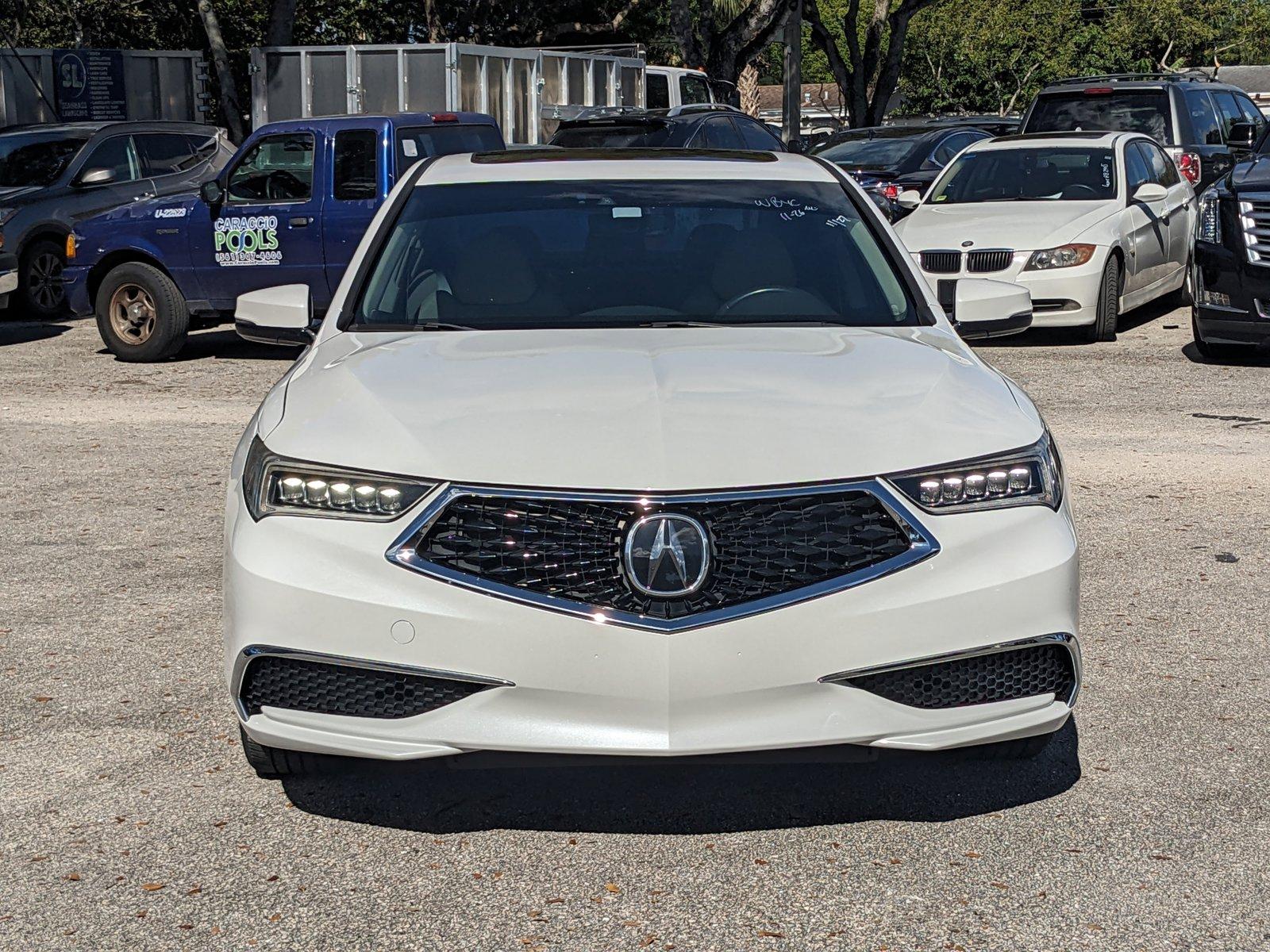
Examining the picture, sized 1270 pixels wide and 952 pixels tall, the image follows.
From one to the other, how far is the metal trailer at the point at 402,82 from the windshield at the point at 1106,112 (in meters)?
6.63

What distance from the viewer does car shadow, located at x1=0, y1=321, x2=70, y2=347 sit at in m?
14.9

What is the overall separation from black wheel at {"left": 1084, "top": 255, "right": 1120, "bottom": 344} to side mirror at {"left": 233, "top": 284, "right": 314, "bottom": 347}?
8.85 m

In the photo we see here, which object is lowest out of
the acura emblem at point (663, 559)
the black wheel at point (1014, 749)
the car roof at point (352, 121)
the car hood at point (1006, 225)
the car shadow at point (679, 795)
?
the car shadow at point (679, 795)

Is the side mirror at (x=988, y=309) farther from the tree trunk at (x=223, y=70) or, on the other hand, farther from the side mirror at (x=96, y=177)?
the tree trunk at (x=223, y=70)

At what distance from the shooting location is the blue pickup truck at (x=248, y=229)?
1248cm

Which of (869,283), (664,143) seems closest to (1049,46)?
(664,143)

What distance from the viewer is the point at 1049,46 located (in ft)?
224

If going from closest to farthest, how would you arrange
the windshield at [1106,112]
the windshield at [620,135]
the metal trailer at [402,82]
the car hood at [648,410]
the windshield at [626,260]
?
the car hood at [648,410]
the windshield at [626,260]
the windshield at [620,135]
the windshield at [1106,112]
the metal trailer at [402,82]

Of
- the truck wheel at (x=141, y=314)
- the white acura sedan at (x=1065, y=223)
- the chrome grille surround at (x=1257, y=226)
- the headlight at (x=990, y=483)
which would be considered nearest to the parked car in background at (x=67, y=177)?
the truck wheel at (x=141, y=314)

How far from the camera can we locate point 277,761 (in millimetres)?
3965

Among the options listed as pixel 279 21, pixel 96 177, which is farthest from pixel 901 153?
pixel 279 21

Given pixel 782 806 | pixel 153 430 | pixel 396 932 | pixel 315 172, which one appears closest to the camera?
pixel 396 932

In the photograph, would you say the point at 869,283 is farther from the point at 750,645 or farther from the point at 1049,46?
the point at 1049,46

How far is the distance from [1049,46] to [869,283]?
221 feet
